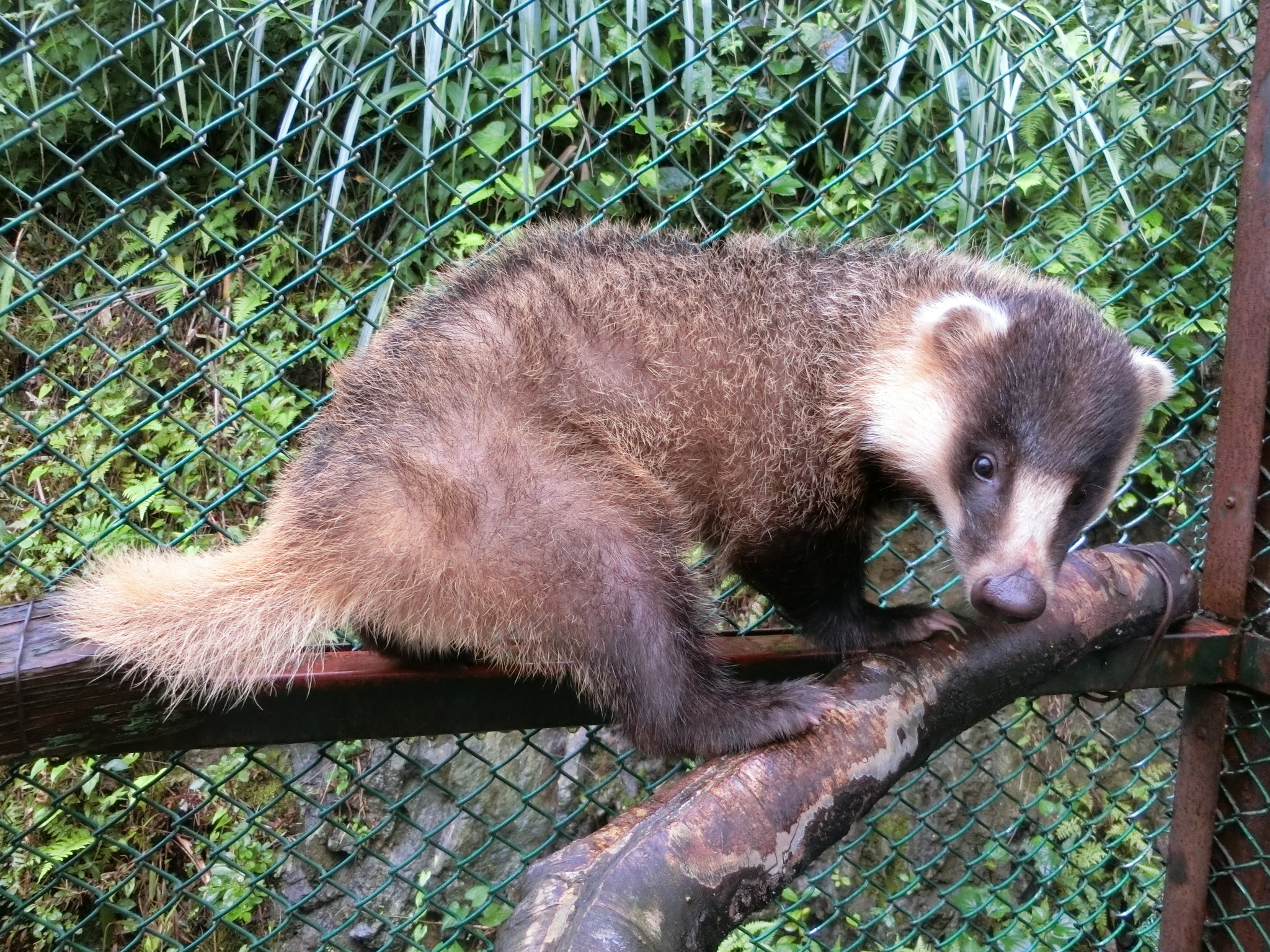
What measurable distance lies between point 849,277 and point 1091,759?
3226 mm

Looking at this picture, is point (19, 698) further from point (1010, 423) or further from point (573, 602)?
point (1010, 423)

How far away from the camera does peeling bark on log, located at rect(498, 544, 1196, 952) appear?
1774mm

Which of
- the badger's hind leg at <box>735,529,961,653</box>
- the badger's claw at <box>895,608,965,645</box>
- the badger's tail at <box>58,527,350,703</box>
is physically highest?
the badger's tail at <box>58,527,350,703</box>

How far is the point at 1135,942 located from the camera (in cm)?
495

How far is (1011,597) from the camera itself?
8.63ft

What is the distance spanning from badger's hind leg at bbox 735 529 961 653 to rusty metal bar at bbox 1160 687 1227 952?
105cm

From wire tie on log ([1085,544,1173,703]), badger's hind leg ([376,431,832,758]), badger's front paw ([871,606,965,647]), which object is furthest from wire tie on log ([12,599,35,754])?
wire tie on log ([1085,544,1173,703])

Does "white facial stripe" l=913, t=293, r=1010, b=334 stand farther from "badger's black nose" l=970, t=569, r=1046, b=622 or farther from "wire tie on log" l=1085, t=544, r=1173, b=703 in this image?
"wire tie on log" l=1085, t=544, r=1173, b=703

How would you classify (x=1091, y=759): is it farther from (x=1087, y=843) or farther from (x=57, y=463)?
(x=57, y=463)

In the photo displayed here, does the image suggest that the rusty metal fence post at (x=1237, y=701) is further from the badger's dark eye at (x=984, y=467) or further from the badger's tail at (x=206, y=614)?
the badger's tail at (x=206, y=614)

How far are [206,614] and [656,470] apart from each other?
4.03 ft

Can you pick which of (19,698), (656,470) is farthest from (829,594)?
(19,698)

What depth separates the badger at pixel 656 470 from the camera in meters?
2.57

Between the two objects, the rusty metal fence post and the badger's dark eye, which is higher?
the badger's dark eye
